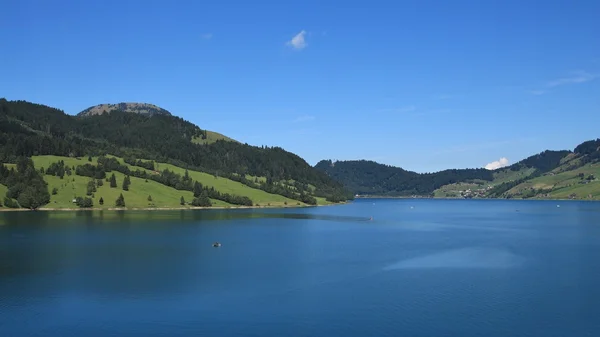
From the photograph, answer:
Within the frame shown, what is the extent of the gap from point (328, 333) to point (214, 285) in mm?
19405

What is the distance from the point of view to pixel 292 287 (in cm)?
5212

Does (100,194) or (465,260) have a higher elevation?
(100,194)

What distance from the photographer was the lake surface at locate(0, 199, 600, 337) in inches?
1511

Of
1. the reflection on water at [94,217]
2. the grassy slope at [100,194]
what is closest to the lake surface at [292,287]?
the reflection on water at [94,217]

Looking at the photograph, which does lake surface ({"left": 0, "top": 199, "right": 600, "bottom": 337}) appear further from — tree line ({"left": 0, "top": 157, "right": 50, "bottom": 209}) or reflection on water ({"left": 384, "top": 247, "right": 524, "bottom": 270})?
tree line ({"left": 0, "top": 157, "right": 50, "bottom": 209})

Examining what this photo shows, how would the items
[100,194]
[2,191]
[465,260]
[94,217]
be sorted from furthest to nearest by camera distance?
[100,194] → [2,191] → [94,217] → [465,260]

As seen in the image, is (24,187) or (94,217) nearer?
(94,217)

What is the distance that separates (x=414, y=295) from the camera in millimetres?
48188

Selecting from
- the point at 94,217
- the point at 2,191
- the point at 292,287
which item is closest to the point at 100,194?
the point at 2,191

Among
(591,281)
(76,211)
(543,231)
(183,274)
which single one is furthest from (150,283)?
(76,211)

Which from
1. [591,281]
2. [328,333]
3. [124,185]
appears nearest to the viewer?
[328,333]

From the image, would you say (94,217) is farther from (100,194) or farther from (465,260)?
(465,260)

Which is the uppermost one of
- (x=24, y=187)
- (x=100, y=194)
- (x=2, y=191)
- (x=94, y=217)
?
(x=24, y=187)

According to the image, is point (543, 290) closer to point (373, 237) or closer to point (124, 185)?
point (373, 237)
